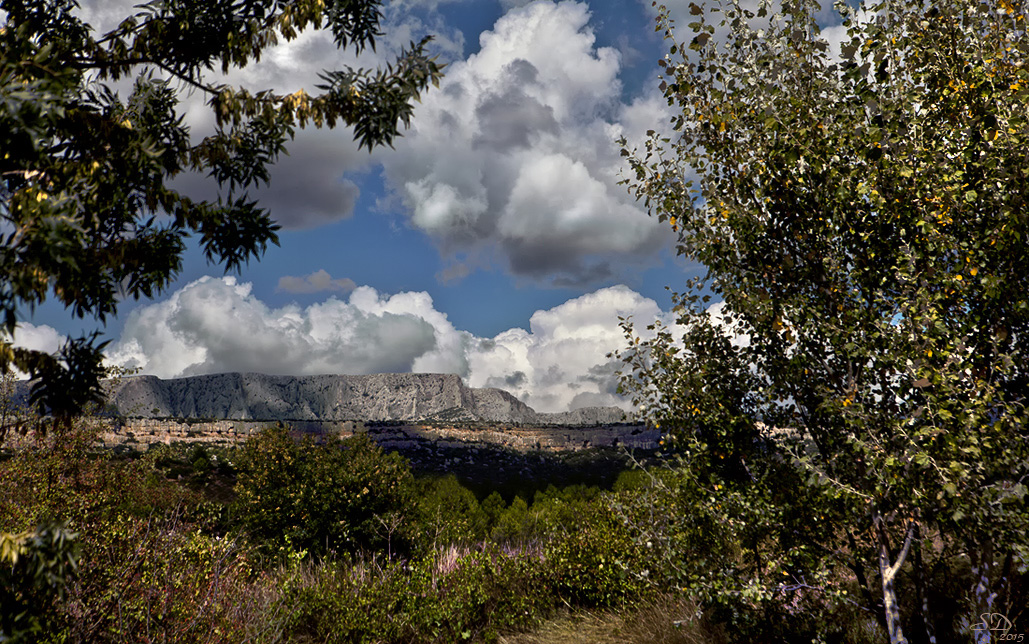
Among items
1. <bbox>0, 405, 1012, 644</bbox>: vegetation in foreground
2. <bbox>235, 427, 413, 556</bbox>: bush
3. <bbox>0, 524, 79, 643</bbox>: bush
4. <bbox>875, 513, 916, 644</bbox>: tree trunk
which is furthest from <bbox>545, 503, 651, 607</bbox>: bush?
<bbox>0, 524, 79, 643</bbox>: bush

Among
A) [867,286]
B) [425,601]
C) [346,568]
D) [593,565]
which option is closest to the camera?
[867,286]

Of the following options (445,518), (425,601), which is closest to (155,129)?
(425,601)

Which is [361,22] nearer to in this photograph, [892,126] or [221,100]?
[221,100]

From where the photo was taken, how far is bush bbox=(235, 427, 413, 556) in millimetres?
16094

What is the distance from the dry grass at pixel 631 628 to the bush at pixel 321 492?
7.28 meters

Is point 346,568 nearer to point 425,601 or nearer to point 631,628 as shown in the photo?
point 425,601

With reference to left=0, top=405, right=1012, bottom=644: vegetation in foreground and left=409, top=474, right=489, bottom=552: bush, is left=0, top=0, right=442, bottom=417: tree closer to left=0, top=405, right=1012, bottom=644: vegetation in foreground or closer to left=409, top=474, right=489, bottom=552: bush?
left=0, top=405, right=1012, bottom=644: vegetation in foreground

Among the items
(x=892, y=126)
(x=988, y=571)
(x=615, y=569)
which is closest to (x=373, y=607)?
(x=615, y=569)

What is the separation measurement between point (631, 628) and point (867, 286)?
566cm

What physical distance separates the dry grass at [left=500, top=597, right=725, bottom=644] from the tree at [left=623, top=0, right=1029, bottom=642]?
4.47 ft

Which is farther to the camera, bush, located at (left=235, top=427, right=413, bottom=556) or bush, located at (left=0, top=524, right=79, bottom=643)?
bush, located at (left=235, top=427, right=413, bottom=556)

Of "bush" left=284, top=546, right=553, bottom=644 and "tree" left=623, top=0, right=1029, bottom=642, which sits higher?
"tree" left=623, top=0, right=1029, bottom=642

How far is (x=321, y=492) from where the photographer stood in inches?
641

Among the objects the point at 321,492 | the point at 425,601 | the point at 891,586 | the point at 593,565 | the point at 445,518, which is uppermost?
the point at 891,586
